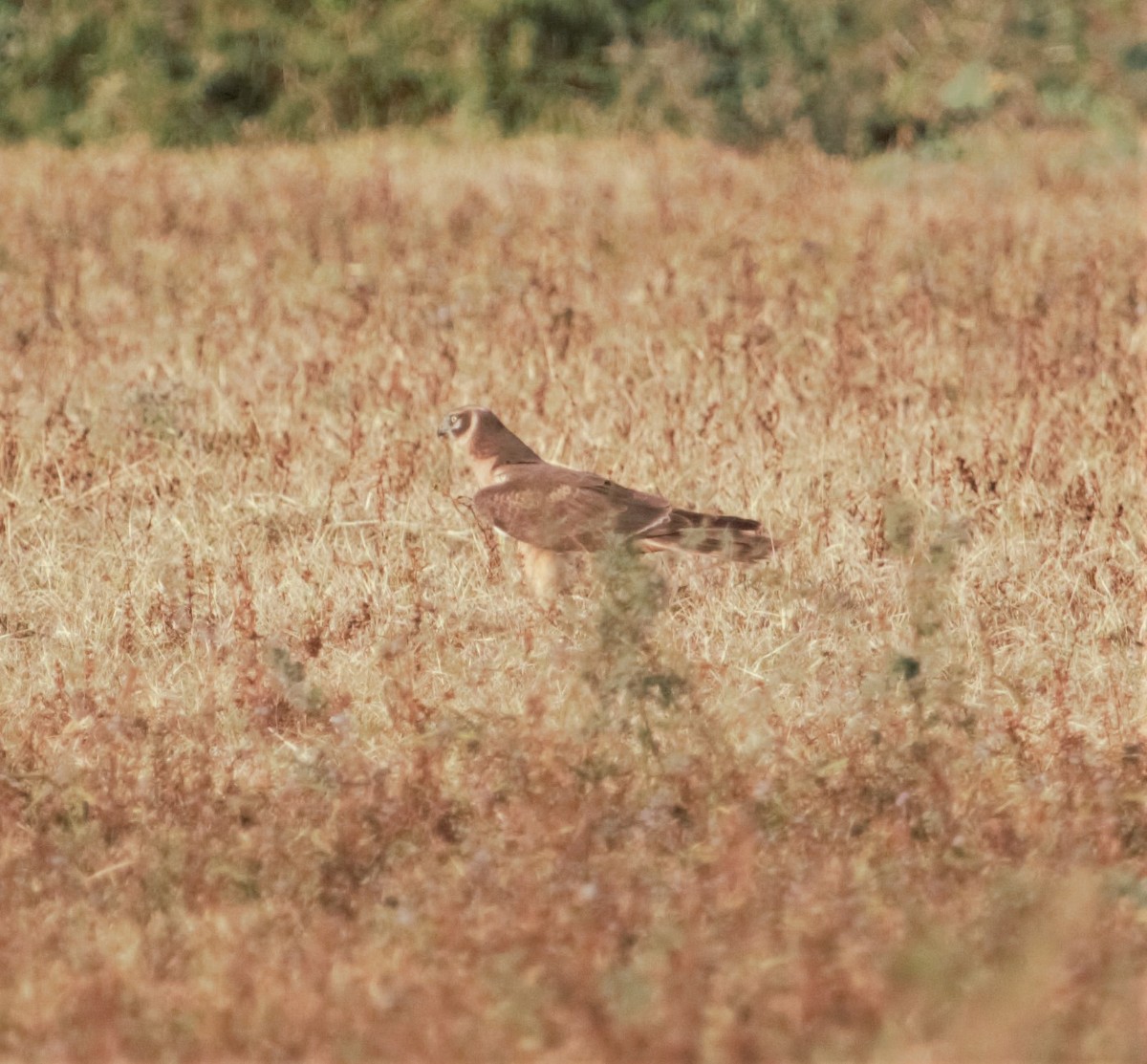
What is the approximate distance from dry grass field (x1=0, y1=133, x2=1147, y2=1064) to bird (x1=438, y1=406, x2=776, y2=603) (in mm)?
149

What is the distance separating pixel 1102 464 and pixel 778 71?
338 inches

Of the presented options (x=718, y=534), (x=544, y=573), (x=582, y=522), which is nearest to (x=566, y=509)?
(x=582, y=522)

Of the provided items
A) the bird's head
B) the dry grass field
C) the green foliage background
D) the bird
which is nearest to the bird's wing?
the bird

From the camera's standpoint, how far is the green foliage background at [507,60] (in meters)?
15.4

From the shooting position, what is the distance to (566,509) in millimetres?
5504

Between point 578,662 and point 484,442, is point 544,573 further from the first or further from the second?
point 578,662

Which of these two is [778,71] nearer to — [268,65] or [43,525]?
[268,65]

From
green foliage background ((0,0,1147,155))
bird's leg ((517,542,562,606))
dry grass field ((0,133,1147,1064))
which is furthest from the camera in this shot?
green foliage background ((0,0,1147,155))

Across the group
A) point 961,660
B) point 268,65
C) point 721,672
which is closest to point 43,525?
point 721,672

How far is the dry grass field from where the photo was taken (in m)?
3.31

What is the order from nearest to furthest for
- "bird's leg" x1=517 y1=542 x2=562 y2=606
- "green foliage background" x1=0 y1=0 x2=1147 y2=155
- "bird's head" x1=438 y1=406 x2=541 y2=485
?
"bird's leg" x1=517 y1=542 x2=562 y2=606, "bird's head" x1=438 y1=406 x2=541 y2=485, "green foliage background" x1=0 y1=0 x2=1147 y2=155

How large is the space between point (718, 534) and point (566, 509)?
1.37 feet

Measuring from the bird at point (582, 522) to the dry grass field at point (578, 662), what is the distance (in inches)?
5.8

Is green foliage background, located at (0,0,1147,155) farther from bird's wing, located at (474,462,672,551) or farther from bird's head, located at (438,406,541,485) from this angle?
bird's wing, located at (474,462,672,551)
